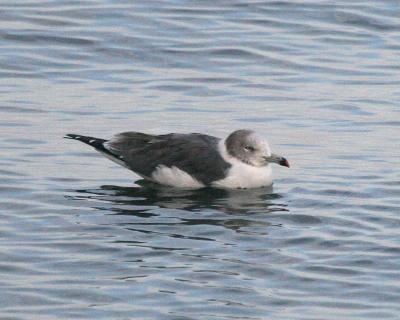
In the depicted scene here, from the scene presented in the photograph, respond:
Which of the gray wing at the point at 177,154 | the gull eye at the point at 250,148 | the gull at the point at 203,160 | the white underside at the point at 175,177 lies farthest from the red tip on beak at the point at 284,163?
the white underside at the point at 175,177

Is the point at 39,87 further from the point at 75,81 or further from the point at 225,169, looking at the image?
the point at 225,169

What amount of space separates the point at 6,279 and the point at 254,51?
34.2 feet

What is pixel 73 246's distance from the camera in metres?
11.7


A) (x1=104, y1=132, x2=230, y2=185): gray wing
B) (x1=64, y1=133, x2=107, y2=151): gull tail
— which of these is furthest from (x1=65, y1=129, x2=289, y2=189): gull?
(x1=64, y1=133, x2=107, y2=151): gull tail

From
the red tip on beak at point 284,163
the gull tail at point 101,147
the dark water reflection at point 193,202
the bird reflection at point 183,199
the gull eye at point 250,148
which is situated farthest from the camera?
the gull tail at point 101,147

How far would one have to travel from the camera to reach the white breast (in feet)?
48.1

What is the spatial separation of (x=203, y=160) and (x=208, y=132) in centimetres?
185

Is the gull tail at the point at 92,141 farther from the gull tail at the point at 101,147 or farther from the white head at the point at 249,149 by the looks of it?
the white head at the point at 249,149

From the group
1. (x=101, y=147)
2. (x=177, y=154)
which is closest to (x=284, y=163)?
(x=177, y=154)

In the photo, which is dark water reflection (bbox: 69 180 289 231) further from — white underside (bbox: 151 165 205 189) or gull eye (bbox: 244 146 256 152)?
gull eye (bbox: 244 146 256 152)

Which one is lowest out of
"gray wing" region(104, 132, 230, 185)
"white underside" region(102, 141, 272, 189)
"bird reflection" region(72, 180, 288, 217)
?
Answer: "bird reflection" region(72, 180, 288, 217)

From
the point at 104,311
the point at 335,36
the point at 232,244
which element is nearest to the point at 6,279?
the point at 104,311

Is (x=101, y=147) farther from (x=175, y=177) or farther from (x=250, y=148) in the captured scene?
(x=250, y=148)

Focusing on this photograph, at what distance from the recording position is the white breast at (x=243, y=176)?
14664mm
